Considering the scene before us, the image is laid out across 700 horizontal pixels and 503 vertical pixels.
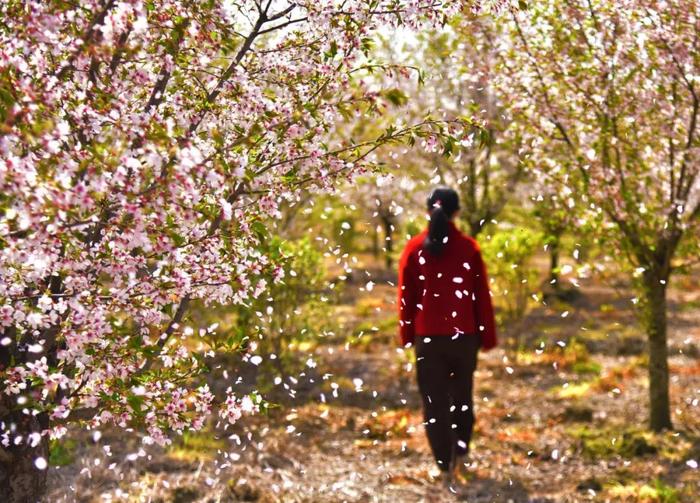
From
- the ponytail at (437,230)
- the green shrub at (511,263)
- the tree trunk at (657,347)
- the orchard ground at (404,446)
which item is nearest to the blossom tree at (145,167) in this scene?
the orchard ground at (404,446)

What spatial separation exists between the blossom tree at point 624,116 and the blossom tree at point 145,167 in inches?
130

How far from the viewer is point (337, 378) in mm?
11516

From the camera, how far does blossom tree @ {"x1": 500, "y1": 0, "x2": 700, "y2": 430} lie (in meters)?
6.72

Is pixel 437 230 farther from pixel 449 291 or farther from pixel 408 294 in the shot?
pixel 408 294

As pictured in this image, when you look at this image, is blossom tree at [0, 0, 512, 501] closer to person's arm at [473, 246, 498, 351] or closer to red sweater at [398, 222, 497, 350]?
red sweater at [398, 222, 497, 350]

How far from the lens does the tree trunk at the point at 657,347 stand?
8008mm

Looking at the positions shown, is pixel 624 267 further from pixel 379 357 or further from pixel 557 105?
pixel 379 357

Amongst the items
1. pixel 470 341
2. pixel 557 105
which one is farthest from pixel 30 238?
pixel 557 105

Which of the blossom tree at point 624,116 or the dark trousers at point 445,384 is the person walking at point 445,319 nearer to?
the dark trousers at point 445,384

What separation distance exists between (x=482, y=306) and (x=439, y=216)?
876 mm

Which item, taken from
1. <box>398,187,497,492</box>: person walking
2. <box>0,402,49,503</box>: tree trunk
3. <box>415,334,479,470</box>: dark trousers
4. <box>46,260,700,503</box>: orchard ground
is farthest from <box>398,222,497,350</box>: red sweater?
<box>0,402,49,503</box>: tree trunk

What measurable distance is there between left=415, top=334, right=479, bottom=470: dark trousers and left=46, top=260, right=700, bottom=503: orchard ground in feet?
1.37

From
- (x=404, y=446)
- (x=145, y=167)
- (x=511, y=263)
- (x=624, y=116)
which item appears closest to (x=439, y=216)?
(x=624, y=116)

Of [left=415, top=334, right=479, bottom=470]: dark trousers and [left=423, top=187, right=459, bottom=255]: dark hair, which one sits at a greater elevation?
[left=423, top=187, right=459, bottom=255]: dark hair
